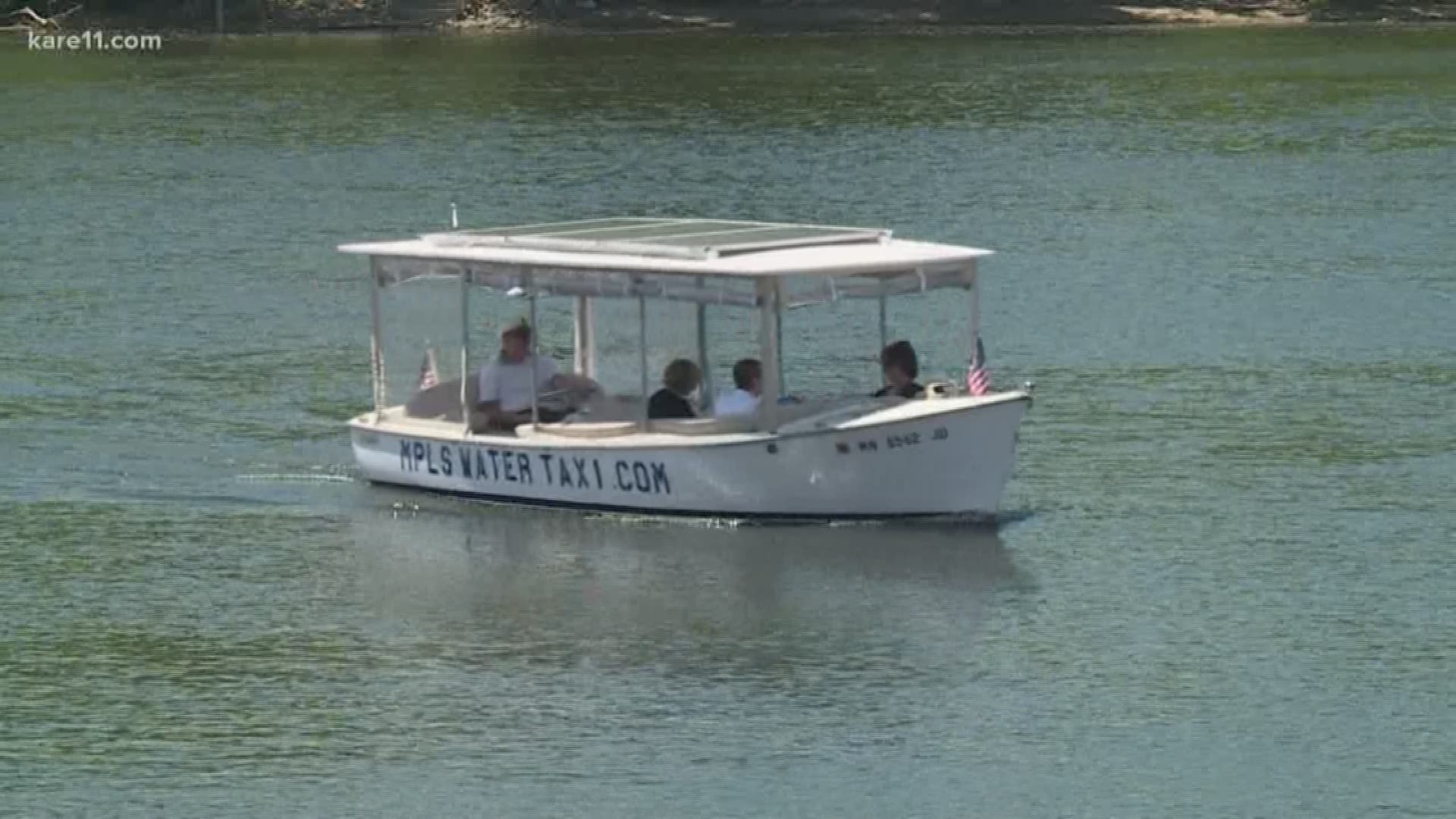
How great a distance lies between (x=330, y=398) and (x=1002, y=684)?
14.8 m

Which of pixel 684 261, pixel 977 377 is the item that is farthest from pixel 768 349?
pixel 977 377

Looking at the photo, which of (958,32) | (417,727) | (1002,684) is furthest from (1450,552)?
(958,32)

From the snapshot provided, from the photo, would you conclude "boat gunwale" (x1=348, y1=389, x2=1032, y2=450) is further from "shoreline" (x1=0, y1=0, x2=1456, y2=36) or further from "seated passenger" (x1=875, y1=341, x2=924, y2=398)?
"shoreline" (x1=0, y1=0, x2=1456, y2=36)

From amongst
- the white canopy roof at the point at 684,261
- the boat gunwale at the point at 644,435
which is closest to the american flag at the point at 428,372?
the boat gunwale at the point at 644,435

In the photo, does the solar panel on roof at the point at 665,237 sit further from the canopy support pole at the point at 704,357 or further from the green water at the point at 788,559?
the green water at the point at 788,559

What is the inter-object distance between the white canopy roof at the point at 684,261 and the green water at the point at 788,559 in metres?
0.79

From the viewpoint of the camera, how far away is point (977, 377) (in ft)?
103

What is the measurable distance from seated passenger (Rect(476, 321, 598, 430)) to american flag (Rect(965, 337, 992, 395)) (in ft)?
13.1

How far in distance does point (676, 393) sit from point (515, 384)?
187 centimetres

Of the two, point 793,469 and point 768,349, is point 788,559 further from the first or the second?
point 768,349

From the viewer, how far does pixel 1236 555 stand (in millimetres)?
31141

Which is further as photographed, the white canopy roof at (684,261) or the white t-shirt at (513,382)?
the white t-shirt at (513,382)

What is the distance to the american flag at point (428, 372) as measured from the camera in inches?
1359

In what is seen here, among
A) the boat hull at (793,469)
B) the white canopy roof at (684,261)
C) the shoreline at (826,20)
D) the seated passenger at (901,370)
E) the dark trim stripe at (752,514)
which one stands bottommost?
the shoreline at (826,20)
